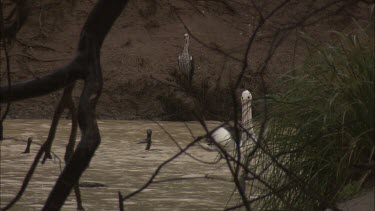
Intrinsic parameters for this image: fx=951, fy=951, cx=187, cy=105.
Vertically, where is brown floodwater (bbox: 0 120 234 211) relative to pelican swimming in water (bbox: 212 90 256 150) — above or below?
below

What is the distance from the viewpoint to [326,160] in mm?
5035

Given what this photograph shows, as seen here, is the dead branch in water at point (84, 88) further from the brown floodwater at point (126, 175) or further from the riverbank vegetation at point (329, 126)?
the brown floodwater at point (126, 175)

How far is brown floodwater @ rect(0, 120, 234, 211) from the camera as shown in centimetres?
724

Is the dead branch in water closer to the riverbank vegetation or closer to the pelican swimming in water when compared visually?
the pelican swimming in water

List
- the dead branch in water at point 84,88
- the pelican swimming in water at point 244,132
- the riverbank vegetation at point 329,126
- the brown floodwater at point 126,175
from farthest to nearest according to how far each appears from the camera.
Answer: the brown floodwater at point 126,175
the pelican swimming in water at point 244,132
the riverbank vegetation at point 329,126
the dead branch in water at point 84,88

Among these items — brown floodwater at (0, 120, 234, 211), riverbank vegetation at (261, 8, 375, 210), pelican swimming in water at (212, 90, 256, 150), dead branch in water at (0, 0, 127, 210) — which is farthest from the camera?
brown floodwater at (0, 120, 234, 211)

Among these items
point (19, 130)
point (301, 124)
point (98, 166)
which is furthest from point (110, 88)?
point (301, 124)

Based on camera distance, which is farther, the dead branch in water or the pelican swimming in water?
the pelican swimming in water

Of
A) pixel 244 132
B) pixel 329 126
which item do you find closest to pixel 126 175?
pixel 329 126

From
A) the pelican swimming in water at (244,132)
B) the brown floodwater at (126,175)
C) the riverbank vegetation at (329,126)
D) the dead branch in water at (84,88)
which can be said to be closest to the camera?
the dead branch in water at (84,88)

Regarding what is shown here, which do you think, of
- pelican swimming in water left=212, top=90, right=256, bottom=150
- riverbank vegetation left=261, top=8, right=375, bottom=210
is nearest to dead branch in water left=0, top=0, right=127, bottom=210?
pelican swimming in water left=212, top=90, right=256, bottom=150

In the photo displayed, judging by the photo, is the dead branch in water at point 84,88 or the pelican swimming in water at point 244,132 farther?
the pelican swimming in water at point 244,132

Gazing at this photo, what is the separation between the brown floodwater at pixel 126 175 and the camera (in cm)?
724

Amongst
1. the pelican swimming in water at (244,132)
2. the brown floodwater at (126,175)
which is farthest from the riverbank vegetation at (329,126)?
the brown floodwater at (126,175)
